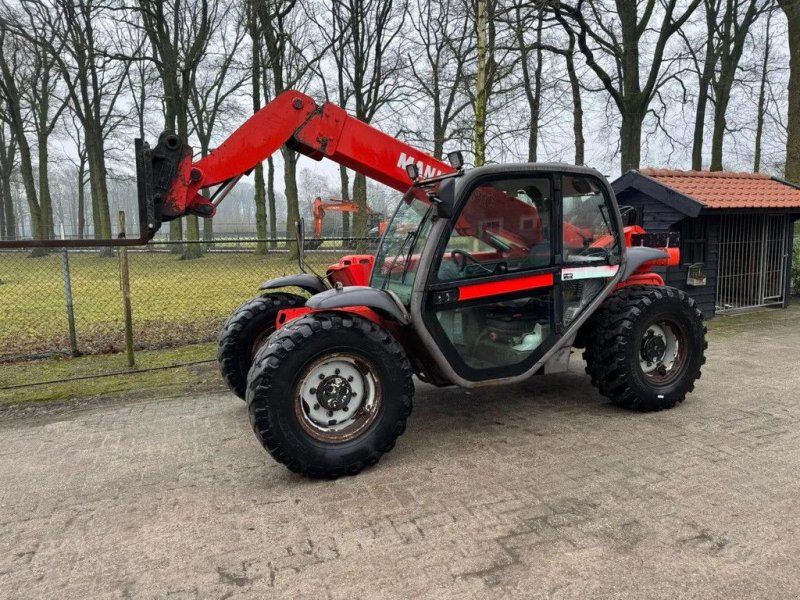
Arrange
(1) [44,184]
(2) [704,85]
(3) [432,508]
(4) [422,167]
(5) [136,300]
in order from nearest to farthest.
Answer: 1. (3) [432,508]
2. (4) [422,167]
3. (5) [136,300]
4. (2) [704,85]
5. (1) [44,184]

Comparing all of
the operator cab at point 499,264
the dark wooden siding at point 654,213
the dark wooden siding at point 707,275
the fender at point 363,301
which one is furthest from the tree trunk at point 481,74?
the fender at point 363,301

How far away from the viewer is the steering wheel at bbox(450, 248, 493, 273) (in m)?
4.10

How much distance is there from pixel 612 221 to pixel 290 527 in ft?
11.1

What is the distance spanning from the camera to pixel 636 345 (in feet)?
14.9

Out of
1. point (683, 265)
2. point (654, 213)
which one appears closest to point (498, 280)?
point (654, 213)

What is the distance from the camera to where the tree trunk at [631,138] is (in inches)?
684

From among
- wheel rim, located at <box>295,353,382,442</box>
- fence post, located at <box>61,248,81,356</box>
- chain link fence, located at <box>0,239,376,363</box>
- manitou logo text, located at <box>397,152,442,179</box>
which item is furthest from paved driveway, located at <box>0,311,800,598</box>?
chain link fence, located at <box>0,239,376,363</box>

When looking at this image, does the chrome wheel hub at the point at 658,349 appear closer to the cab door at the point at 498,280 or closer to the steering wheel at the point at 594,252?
the steering wheel at the point at 594,252

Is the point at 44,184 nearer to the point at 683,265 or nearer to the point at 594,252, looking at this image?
the point at 683,265

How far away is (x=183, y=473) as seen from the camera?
3723 millimetres

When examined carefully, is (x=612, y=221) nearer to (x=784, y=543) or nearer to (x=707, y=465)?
(x=707, y=465)

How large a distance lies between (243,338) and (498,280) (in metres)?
2.20

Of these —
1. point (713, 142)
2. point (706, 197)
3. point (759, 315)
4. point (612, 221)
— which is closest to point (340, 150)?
point (612, 221)

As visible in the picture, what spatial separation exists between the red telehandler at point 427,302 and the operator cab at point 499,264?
12mm
